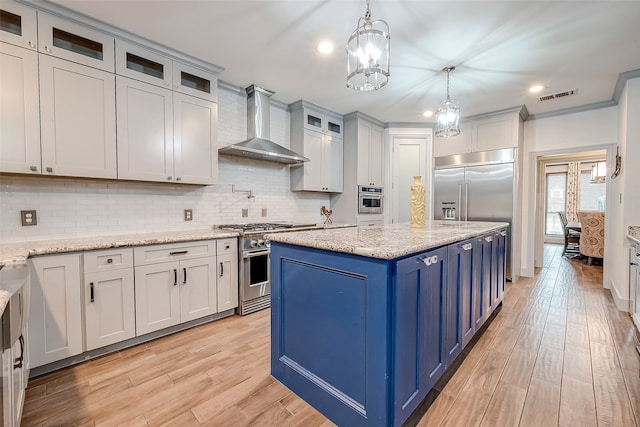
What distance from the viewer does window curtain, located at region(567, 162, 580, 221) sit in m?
7.70

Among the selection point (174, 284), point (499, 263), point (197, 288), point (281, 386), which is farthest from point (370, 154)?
point (281, 386)

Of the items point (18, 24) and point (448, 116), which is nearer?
point (18, 24)

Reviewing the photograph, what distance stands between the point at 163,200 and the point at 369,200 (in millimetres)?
3024

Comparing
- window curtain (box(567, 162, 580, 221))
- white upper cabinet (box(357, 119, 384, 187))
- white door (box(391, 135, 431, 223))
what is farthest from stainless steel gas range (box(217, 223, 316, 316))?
window curtain (box(567, 162, 580, 221))

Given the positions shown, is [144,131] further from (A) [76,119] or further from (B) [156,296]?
(B) [156,296]

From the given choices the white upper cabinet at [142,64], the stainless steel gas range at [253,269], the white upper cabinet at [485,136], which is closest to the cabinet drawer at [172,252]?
the stainless steel gas range at [253,269]

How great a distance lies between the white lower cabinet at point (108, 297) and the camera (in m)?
2.01

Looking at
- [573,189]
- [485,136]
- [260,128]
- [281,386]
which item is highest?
[485,136]

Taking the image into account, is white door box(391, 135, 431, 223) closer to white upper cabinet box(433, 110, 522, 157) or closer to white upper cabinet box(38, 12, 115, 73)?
white upper cabinet box(433, 110, 522, 157)

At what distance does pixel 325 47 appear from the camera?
2.58 metres

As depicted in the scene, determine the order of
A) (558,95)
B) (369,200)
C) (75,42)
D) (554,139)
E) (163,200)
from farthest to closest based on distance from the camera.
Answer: (369,200)
(554,139)
(558,95)
(163,200)
(75,42)

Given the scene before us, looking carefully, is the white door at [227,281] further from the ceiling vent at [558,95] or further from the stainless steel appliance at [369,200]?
the ceiling vent at [558,95]

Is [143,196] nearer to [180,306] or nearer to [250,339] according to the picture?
[180,306]

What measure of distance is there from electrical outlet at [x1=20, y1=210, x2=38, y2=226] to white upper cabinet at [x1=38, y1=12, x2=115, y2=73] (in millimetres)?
1208
